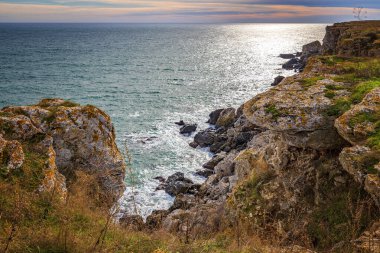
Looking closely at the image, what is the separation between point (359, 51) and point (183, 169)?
74.8 feet

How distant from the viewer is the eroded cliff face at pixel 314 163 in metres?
11.3

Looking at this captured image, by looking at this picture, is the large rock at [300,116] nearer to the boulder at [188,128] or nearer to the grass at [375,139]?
the grass at [375,139]

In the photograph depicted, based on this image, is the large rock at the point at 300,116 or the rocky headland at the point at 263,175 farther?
the large rock at the point at 300,116

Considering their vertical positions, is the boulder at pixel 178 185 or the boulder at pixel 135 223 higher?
the boulder at pixel 135 223

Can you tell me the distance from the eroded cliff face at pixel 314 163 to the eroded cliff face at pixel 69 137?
15.5 feet

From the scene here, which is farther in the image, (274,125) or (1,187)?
(274,125)

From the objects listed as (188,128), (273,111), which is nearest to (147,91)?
(188,128)

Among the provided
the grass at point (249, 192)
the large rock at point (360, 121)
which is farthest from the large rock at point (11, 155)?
the large rock at point (360, 121)

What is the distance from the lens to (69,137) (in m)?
16.6

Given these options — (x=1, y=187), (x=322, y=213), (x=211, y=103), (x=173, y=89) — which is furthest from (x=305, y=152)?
(x=173, y=89)

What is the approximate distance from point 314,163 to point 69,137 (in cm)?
1199

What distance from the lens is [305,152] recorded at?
14805 millimetres

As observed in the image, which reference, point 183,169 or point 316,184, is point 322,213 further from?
point 183,169

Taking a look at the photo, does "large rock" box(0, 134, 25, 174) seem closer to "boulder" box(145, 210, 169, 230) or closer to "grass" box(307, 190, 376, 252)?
"boulder" box(145, 210, 169, 230)
